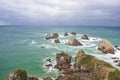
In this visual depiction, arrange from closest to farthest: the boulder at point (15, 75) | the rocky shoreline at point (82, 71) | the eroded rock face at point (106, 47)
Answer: the boulder at point (15, 75) → the rocky shoreline at point (82, 71) → the eroded rock face at point (106, 47)

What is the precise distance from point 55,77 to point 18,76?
40.4 feet

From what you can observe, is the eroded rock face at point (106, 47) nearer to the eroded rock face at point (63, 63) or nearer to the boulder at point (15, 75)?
the eroded rock face at point (63, 63)

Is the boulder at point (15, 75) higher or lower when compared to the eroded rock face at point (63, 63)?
higher

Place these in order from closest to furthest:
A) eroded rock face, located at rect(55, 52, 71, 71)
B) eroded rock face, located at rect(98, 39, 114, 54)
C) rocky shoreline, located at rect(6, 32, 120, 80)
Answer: rocky shoreline, located at rect(6, 32, 120, 80) → eroded rock face, located at rect(55, 52, 71, 71) → eroded rock face, located at rect(98, 39, 114, 54)

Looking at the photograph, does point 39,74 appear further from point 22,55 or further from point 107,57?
point 107,57

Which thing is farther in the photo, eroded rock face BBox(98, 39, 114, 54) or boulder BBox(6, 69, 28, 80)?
eroded rock face BBox(98, 39, 114, 54)

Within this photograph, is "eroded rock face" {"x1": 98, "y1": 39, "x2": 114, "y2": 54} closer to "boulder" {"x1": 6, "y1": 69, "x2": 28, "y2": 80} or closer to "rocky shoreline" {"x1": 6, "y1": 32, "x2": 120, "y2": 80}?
"rocky shoreline" {"x1": 6, "y1": 32, "x2": 120, "y2": 80}

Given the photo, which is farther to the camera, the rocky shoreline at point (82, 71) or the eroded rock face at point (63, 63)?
the eroded rock face at point (63, 63)

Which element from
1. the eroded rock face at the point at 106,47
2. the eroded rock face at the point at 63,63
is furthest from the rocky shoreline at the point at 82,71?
the eroded rock face at the point at 106,47

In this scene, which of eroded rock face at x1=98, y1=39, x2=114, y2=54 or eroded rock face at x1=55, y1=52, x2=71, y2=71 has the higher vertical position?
eroded rock face at x1=98, y1=39, x2=114, y2=54

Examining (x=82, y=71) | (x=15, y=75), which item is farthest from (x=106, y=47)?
(x=15, y=75)

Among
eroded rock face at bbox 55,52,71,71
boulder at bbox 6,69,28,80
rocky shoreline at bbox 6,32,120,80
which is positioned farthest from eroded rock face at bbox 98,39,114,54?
boulder at bbox 6,69,28,80

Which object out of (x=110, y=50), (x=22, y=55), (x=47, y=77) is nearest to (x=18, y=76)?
(x=47, y=77)

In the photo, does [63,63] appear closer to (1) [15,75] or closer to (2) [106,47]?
(1) [15,75]
